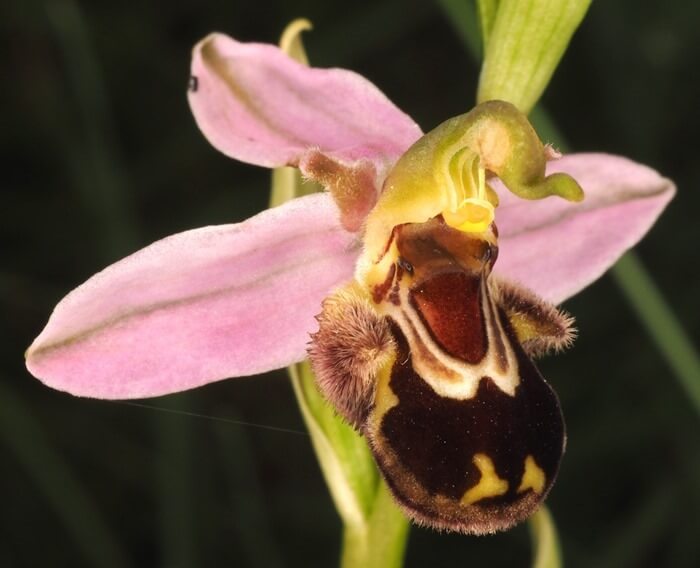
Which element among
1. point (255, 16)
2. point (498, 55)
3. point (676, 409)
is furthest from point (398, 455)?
point (255, 16)

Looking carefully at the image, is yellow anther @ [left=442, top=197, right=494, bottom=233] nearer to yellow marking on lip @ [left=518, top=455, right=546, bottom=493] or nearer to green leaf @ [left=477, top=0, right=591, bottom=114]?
green leaf @ [left=477, top=0, right=591, bottom=114]

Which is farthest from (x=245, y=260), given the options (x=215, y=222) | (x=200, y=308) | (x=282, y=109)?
(x=215, y=222)

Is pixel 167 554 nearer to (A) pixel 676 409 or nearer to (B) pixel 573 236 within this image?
(B) pixel 573 236

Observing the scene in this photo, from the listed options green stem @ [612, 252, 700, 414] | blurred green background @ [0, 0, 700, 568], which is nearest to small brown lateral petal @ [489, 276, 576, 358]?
green stem @ [612, 252, 700, 414]

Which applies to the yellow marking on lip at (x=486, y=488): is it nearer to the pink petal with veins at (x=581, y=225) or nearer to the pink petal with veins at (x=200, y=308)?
the pink petal with veins at (x=200, y=308)

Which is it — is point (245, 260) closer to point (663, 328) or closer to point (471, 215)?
point (471, 215)

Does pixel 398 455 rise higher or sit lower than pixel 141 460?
higher
